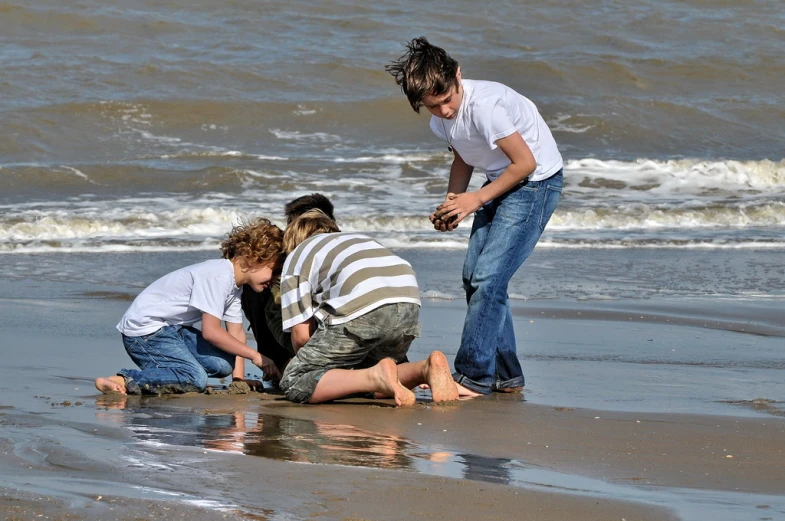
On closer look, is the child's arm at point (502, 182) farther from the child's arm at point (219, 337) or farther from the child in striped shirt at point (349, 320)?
the child's arm at point (219, 337)

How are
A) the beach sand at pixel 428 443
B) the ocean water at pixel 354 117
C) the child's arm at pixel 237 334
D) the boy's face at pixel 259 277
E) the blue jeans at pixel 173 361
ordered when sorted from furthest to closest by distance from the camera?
the ocean water at pixel 354 117
the child's arm at pixel 237 334
the boy's face at pixel 259 277
the blue jeans at pixel 173 361
the beach sand at pixel 428 443

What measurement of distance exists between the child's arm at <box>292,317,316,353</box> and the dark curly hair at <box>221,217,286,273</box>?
0.35 metres

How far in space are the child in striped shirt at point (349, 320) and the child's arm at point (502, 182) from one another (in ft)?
1.12

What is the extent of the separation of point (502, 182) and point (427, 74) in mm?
522

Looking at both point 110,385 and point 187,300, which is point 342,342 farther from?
point 110,385

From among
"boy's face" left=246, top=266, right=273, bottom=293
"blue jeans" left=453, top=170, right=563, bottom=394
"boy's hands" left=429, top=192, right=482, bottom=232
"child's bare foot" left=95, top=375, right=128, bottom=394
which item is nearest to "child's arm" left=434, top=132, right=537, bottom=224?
"boy's hands" left=429, top=192, right=482, bottom=232

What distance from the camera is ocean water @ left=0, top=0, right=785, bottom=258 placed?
34.9 feet

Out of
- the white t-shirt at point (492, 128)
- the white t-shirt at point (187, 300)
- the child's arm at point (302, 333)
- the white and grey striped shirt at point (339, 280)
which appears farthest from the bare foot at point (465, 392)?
the white t-shirt at point (187, 300)

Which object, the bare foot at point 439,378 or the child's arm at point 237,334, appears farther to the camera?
the child's arm at point 237,334

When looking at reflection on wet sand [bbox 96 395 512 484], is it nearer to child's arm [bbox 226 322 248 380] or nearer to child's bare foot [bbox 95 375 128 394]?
child's bare foot [bbox 95 375 128 394]

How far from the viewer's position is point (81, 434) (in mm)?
3400

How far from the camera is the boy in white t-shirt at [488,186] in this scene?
4.11 meters

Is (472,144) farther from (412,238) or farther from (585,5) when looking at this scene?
(585,5)

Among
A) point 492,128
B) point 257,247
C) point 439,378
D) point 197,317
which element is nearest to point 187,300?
point 197,317
